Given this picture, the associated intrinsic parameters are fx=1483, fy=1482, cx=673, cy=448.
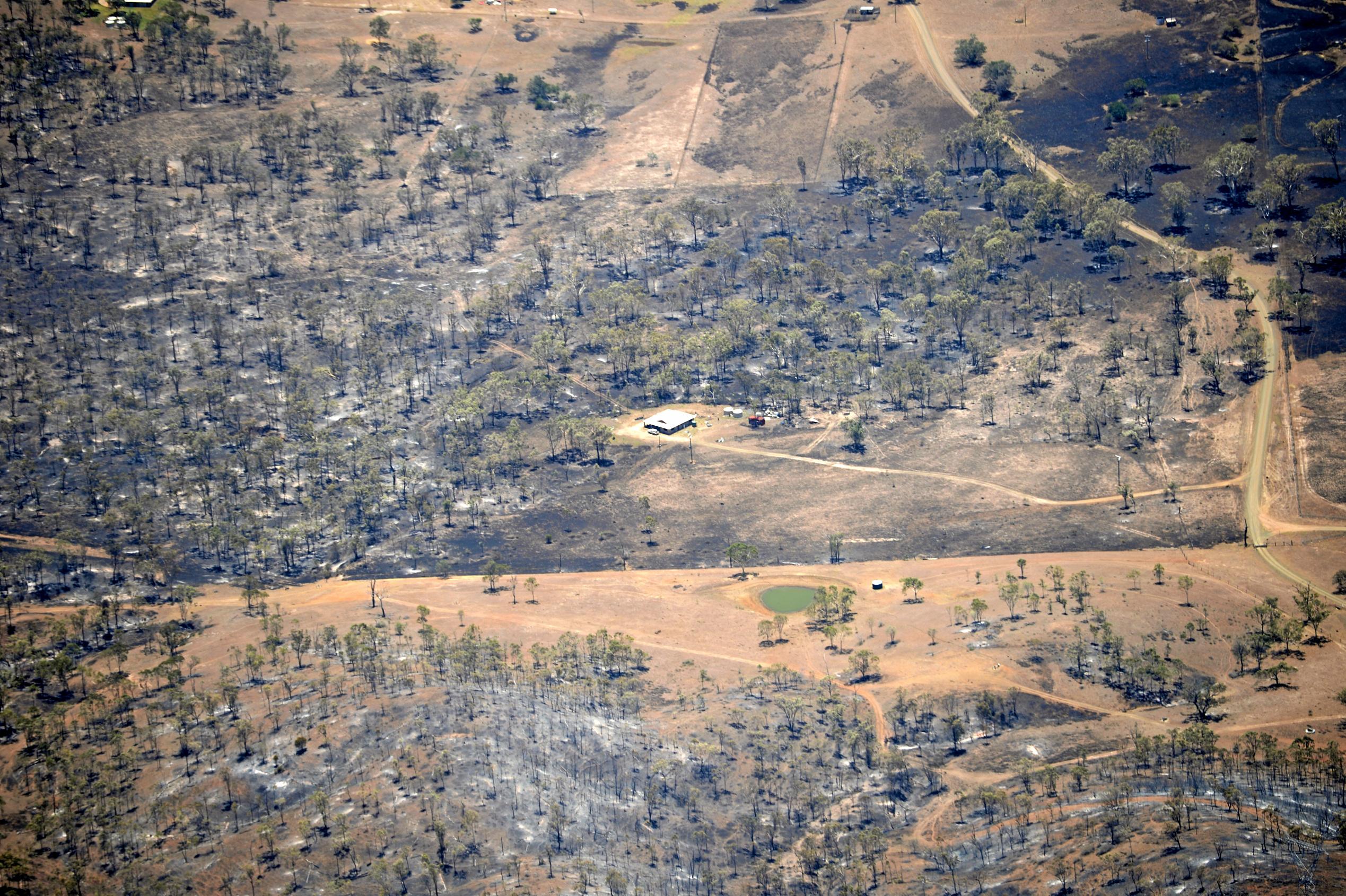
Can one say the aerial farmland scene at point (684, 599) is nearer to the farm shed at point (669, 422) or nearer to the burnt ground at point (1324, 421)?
the burnt ground at point (1324, 421)

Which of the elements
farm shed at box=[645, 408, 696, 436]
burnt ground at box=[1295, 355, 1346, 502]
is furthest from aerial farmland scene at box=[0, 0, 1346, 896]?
farm shed at box=[645, 408, 696, 436]

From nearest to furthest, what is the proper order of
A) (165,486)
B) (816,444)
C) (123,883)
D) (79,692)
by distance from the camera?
(123,883) < (79,692) < (165,486) < (816,444)

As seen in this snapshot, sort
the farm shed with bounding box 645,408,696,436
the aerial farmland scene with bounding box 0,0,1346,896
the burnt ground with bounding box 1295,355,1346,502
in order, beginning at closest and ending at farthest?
the aerial farmland scene with bounding box 0,0,1346,896, the burnt ground with bounding box 1295,355,1346,502, the farm shed with bounding box 645,408,696,436

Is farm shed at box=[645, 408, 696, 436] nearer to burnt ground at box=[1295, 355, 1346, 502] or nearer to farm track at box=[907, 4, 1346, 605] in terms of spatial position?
farm track at box=[907, 4, 1346, 605]

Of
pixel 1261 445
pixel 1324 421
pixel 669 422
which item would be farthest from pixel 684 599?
pixel 1324 421

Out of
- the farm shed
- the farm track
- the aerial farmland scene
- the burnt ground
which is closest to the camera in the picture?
the aerial farmland scene

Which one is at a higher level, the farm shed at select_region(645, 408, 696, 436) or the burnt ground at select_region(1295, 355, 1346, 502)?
the burnt ground at select_region(1295, 355, 1346, 502)

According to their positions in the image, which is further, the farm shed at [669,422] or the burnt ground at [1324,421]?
the farm shed at [669,422]

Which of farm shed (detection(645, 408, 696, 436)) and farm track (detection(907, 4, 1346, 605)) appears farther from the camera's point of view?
farm shed (detection(645, 408, 696, 436))

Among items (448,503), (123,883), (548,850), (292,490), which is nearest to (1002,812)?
(548,850)

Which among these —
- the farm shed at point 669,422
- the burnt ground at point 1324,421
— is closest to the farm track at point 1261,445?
the burnt ground at point 1324,421

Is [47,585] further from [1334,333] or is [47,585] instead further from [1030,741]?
[1334,333]
